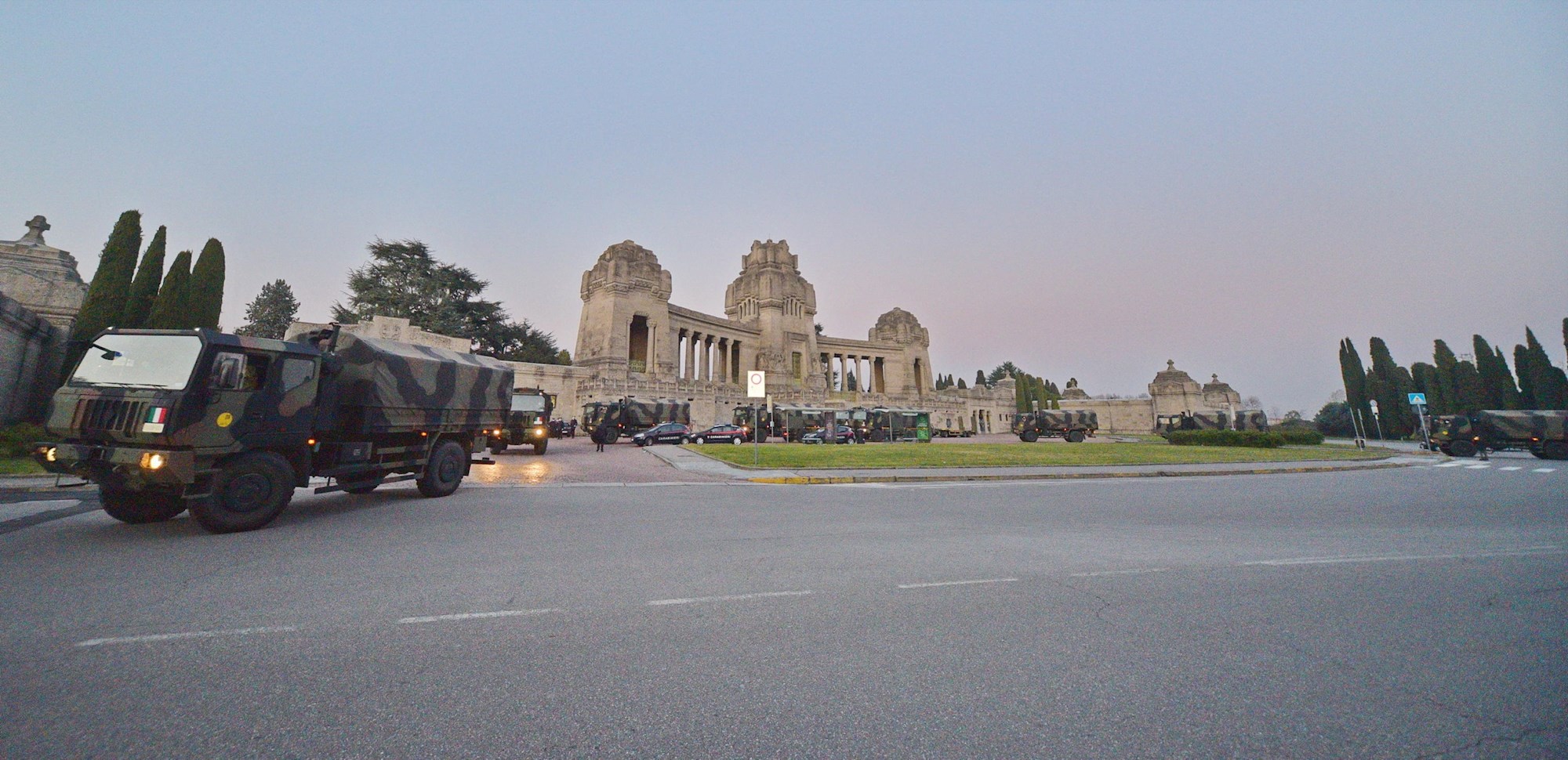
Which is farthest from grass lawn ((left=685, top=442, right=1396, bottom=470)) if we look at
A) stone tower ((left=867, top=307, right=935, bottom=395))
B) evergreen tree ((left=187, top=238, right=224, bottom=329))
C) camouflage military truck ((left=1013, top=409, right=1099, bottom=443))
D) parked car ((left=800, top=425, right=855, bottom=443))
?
stone tower ((left=867, top=307, right=935, bottom=395))

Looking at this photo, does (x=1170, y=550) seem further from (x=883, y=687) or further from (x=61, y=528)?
(x=61, y=528)

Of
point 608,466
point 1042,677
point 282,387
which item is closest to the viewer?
point 1042,677

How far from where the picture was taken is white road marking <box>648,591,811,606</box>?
4.67 m

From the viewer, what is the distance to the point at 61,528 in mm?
7434

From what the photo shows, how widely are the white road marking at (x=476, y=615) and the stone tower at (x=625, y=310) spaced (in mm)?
45674

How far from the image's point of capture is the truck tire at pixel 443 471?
11.4 metres

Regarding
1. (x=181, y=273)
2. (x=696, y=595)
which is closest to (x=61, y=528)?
(x=696, y=595)

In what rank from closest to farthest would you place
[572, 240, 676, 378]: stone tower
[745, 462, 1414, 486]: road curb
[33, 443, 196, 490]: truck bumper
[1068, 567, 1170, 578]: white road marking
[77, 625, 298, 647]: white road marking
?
[77, 625, 298, 647]: white road marking
[1068, 567, 1170, 578]: white road marking
[33, 443, 196, 490]: truck bumper
[745, 462, 1414, 486]: road curb
[572, 240, 676, 378]: stone tower

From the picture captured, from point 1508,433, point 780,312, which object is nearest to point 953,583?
point 1508,433

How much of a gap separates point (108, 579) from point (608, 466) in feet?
45.2

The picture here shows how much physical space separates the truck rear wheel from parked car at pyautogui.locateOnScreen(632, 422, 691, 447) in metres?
41.3

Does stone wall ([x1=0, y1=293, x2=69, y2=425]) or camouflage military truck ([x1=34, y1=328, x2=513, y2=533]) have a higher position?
stone wall ([x1=0, y1=293, x2=69, y2=425])

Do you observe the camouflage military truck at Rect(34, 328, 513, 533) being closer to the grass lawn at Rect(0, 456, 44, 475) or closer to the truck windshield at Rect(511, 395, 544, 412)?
the grass lawn at Rect(0, 456, 44, 475)

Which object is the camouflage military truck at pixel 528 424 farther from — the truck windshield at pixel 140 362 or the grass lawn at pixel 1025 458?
the truck windshield at pixel 140 362
